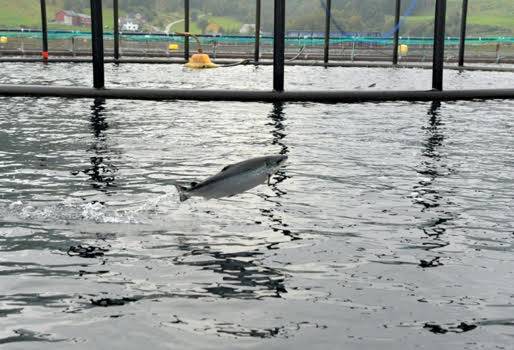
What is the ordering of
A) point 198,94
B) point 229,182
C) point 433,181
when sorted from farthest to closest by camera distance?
point 198,94 < point 433,181 < point 229,182

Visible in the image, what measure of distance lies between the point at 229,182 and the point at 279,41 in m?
14.3

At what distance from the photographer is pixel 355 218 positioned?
7184mm

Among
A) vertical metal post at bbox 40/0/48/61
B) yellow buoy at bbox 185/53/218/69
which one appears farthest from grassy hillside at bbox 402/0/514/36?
vertical metal post at bbox 40/0/48/61

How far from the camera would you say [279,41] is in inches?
789

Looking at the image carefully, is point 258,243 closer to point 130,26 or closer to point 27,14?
point 130,26

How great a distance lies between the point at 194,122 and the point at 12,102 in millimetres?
6410

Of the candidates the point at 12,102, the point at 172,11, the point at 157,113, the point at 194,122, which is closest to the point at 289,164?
the point at 194,122

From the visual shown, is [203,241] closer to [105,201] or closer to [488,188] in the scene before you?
[105,201]

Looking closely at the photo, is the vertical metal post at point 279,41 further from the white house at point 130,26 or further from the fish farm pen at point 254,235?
the white house at point 130,26

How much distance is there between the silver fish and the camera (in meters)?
6.32

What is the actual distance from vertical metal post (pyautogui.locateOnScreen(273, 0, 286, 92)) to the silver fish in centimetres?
1375

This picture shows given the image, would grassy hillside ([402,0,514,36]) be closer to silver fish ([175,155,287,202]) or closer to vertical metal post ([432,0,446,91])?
vertical metal post ([432,0,446,91])

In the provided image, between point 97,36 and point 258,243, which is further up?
point 97,36

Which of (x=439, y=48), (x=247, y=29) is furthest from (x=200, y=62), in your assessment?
(x=247, y=29)
